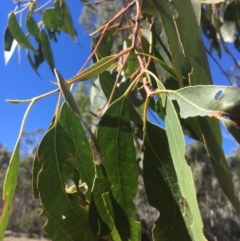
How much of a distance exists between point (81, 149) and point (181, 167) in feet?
0.81

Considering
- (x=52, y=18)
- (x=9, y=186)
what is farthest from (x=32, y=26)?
(x=9, y=186)

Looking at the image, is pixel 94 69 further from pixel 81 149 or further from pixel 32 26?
pixel 32 26

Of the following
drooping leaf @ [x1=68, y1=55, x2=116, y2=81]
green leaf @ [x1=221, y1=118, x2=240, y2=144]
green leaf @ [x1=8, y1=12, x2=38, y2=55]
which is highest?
green leaf @ [x1=8, y1=12, x2=38, y2=55]

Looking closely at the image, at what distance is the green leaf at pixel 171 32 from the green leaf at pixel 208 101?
0.12ft

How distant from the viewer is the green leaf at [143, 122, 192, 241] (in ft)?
2.00

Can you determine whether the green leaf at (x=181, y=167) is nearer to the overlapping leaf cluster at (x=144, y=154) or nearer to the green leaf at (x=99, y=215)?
the overlapping leaf cluster at (x=144, y=154)

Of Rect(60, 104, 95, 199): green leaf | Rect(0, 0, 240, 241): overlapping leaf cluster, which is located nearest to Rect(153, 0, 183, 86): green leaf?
Rect(0, 0, 240, 241): overlapping leaf cluster

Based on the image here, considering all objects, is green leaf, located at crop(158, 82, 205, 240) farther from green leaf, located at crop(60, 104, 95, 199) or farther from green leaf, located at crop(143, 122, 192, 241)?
green leaf, located at crop(60, 104, 95, 199)

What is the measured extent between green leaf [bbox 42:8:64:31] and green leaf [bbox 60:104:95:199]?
749 mm

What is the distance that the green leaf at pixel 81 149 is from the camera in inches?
29.3

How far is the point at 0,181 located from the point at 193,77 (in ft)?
45.6

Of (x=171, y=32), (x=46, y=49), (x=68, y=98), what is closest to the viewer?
(x=68, y=98)

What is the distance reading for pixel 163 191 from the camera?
637 mm

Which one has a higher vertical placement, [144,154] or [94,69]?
[94,69]
